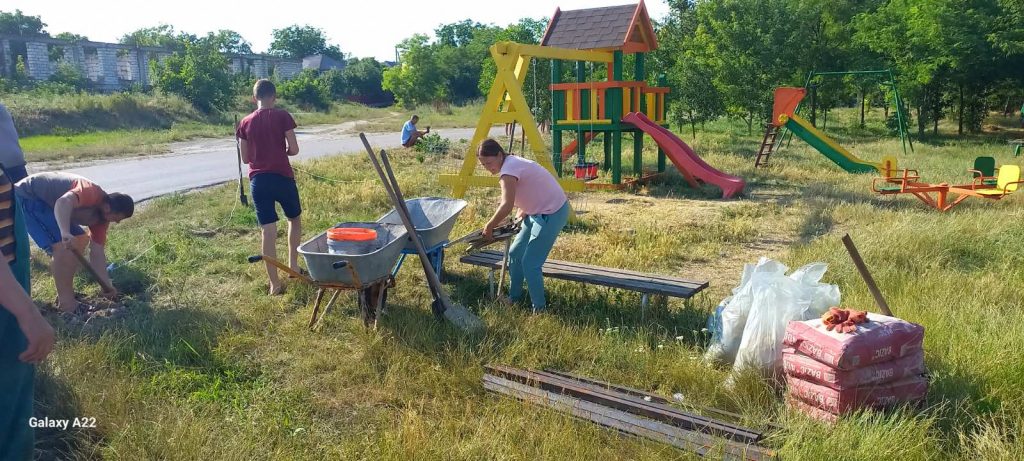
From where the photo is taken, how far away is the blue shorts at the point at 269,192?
18.0 ft

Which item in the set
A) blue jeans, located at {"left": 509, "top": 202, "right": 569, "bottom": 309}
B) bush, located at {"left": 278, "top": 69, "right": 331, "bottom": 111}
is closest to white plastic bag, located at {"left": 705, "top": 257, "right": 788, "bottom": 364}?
blue jeans, located at {"left": 509, "top": 202, "right": 569, "bottom": 309}

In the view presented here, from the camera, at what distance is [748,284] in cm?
390

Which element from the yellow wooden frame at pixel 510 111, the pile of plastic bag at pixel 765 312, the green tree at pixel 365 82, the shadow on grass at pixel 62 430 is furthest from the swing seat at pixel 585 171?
the green tree at pixel 365 82

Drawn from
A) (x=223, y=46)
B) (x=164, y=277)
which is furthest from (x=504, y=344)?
(x=223, y=46)

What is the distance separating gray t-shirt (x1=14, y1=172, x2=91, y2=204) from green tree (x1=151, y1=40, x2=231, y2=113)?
2979cm

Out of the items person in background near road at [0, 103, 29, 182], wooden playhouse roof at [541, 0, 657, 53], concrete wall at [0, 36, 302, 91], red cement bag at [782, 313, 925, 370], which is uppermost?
concrete wall at [0, 36, 302, 91]

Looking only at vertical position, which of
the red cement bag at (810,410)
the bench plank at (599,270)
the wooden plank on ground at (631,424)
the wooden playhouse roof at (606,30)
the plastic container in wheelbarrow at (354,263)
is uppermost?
the wooden playhouse roof at (606,30)

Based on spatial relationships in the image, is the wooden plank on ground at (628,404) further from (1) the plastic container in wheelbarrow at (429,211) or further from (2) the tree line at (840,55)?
(2) the tree line at (840,55)

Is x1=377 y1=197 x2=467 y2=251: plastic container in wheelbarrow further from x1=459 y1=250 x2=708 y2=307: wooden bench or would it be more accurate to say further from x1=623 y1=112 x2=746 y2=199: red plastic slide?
x1=623 y1=112 x2=746 y2=199: red plastic slide

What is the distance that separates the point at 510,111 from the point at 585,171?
7.27 ft

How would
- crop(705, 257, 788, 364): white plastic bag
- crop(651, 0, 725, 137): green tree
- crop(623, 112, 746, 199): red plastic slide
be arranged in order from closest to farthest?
crop(705, 257, 788, 364): white plastic bag → crop(623, 112, 746, 199): red plastic slide → crop(651, 0, 725, 137): green tree

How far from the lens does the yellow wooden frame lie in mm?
8375

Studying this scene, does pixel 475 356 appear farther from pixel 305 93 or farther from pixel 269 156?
pixel 305 93

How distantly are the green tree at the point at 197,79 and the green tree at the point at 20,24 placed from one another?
40994mm
